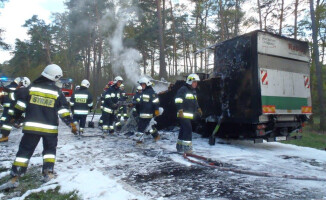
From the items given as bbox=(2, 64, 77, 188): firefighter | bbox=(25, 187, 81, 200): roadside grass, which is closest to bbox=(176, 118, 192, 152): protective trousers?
bbox=(2, 64, 77, 188): firefighter

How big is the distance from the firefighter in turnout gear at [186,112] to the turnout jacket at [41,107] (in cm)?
294

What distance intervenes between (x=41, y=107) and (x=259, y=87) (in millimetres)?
4711

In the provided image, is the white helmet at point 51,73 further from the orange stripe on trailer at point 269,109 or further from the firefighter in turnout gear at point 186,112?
the orange stripe on trailer at point 269,109

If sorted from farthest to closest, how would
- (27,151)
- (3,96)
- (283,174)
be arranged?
(3,96)
(283,174)
(27,151)

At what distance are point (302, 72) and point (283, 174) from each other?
3.94m

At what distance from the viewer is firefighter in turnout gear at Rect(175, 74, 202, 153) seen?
6.05 metres

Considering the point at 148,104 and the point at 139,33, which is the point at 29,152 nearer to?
the point at 148,104

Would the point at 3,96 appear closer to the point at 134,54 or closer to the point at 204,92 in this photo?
the point at 204,92

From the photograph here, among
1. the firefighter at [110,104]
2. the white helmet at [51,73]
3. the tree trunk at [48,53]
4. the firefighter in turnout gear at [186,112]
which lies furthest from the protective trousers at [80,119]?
the tree trunk at [48,53]

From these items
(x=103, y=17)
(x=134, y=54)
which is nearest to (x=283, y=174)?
(x=134, y=54)

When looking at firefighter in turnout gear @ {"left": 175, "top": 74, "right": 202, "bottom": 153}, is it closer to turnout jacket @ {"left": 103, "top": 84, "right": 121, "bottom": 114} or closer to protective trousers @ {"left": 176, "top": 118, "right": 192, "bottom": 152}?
protective trousers @ {"left": 176, "top": 118, "right": 192, "bottom": 152}

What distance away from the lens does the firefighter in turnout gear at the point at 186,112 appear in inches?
238

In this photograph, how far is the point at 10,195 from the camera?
3281 millimetres

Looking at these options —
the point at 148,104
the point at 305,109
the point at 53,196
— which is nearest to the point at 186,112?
the point at 148,104
